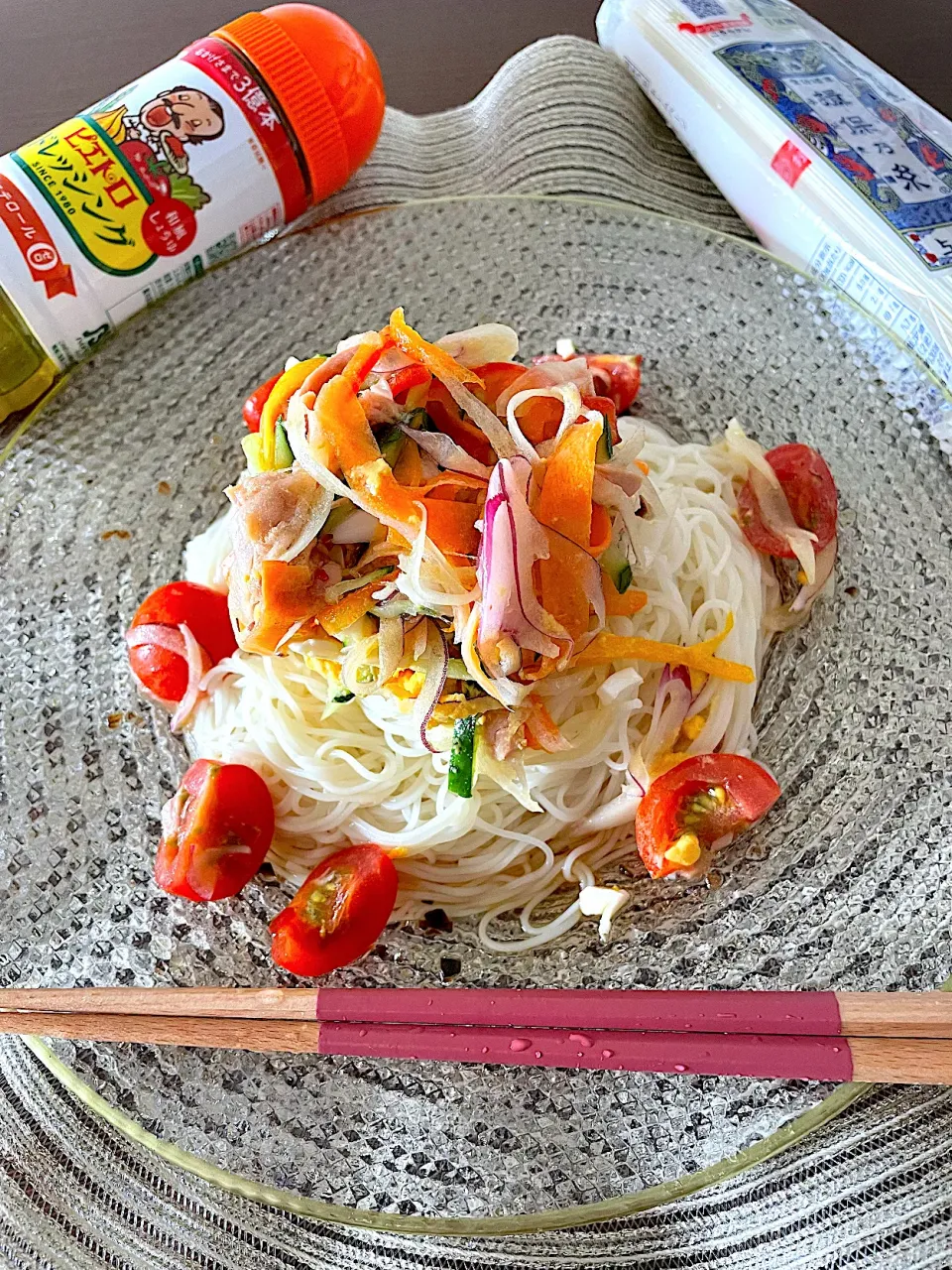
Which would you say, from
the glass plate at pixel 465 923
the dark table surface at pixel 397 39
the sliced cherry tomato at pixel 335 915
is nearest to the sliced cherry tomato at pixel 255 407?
the glass plate at pixel 465 923

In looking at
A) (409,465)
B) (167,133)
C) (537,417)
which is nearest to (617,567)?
(537,417)

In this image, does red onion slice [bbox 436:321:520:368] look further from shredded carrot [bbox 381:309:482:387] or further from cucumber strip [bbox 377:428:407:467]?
cucumber strip [bbox 377:428:407:467]

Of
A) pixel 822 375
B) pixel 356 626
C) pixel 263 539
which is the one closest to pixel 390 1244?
pixel 356 626

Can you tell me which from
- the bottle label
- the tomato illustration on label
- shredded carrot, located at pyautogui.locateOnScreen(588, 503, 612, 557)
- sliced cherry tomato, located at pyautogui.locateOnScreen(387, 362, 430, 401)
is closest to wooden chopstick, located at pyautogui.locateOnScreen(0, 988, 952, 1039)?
shredded carrot, located at pyautogui.locateOnScreen(588, 503, 612, 557)

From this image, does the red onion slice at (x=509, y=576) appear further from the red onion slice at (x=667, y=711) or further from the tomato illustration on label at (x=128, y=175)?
the tomato illustration on label at (x=128, y=175)

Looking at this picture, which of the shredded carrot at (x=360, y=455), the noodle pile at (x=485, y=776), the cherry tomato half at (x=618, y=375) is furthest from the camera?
the cherry tomato half at (x=618, y=375)

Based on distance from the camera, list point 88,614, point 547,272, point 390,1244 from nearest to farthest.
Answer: point 390,1244 < point 88,614 < point 547,272

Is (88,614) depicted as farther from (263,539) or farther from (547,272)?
(547,272)
